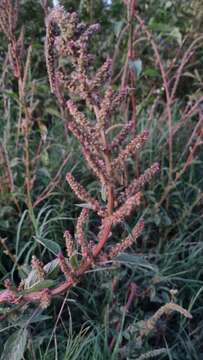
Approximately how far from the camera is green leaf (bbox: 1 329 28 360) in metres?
1.38

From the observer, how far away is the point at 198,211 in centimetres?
250

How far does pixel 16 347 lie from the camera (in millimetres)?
1399

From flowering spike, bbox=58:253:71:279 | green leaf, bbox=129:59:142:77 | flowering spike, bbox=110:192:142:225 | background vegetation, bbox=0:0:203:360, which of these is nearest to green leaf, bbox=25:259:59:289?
background vegetation, bbox=0:0:203:360

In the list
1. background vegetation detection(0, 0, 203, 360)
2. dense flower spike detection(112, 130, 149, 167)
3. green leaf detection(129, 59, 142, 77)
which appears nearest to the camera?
dense flower spike detection(112, 130, 149, 167)

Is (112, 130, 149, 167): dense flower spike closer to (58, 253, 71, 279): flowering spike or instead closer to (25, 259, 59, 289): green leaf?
(58, 253, 71, 279): flowering spike

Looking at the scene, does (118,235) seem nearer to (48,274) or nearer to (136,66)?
(136,66)

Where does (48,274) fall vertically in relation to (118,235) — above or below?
above

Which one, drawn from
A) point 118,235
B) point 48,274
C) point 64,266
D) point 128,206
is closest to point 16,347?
point 48,274

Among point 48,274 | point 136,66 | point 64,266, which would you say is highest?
point 136,66

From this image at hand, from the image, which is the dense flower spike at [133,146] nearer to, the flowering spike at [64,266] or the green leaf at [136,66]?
the flowering spike at [64,266]

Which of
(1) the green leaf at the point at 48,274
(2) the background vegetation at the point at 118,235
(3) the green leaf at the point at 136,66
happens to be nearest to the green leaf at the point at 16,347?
(2) the background vegetation at the point at 118,235

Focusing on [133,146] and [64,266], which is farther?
[64,266]

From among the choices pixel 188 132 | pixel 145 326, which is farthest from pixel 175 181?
pixel 145 326

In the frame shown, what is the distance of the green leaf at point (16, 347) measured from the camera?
4.54 feet
